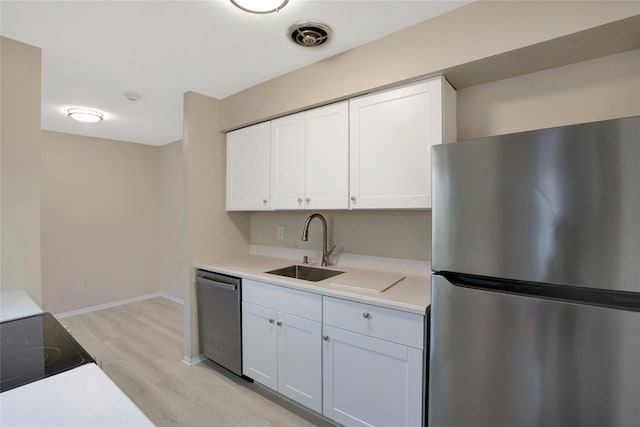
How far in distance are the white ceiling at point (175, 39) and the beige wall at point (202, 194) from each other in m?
0.22

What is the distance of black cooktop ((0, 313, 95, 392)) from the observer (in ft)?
2.85

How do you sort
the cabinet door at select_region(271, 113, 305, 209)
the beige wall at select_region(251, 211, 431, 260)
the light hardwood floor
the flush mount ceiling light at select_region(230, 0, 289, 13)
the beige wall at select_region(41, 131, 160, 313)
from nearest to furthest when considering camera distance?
the flush mount ceiling light at select_region(230, 0, 289, 13) → the light hardwood floor → the beige wall at select_region(251, 211, 431, 260) → the cabinet door at select_region(271, 113, 305, 209) → the beige wall at select_region(41, 131, 160, 313)

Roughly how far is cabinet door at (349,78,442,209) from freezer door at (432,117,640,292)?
392mm

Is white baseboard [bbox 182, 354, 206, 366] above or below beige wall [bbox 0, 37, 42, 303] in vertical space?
below

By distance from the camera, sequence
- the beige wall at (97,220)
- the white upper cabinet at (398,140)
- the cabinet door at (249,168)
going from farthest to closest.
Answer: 1. the beige wall at (97,220)
2. the cabinet door at (249,168)
3. the white upper cabinet at (398,140)

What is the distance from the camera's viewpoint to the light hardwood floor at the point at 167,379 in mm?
1900

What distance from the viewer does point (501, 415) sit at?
1.10m

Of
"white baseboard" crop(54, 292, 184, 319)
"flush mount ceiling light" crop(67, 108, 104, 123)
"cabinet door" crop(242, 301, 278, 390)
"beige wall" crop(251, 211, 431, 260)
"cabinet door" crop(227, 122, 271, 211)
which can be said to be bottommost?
"white baseboard" crop(54, 292, 184, 319)

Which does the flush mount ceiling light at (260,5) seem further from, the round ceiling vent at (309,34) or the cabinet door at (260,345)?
the cabinet door at (260,345)

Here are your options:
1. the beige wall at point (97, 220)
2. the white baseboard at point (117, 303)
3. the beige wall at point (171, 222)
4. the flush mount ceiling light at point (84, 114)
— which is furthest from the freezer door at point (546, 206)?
the beige wall at point (97, 220)

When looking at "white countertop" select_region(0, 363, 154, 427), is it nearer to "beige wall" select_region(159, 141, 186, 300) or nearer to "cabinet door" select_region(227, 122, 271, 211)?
"cabinet door" select_region(227, 122, 271, 211)

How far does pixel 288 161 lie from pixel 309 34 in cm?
88

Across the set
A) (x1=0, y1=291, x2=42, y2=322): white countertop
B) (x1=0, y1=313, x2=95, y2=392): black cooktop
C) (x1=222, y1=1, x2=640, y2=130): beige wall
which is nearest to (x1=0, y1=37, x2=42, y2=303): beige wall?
(x1=0, y1=291, x2=42, y2=322): white countertop

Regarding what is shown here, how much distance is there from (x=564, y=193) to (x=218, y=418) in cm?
220
